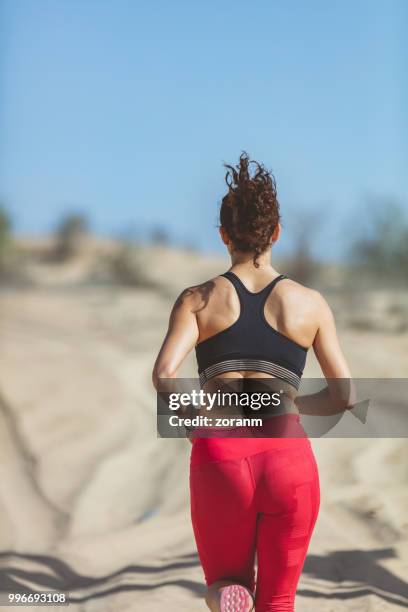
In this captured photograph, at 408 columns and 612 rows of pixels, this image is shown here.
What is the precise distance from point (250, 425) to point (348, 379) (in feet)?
1.26

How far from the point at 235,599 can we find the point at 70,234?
39306 mm

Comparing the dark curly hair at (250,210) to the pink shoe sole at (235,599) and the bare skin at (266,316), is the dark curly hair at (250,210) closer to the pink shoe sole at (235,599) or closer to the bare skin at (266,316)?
the bare skin at (266,316)

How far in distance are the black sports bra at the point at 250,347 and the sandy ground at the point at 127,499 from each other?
2.41 metres

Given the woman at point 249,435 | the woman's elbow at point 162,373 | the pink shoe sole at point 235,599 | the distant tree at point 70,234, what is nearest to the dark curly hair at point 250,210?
the woman at point 249,435

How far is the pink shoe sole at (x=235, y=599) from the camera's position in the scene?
9.61ft

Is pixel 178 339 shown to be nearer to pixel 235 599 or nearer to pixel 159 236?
pixel 235 599

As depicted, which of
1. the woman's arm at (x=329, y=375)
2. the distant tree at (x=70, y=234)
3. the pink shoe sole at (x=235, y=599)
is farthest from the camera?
the distant tree at (x=70, y=234)

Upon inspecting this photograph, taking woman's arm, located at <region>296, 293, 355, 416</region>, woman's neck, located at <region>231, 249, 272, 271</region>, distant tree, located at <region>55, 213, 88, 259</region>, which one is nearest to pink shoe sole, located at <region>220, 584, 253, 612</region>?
woman's arm, located at <region>296, 293, 355, 416</region>

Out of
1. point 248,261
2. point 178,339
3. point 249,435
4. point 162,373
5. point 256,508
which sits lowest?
point 256,508

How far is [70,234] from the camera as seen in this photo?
41562 millimetres

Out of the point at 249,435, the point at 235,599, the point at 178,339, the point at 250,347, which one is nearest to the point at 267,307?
the point at 250,347

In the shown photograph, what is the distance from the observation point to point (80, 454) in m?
9.38

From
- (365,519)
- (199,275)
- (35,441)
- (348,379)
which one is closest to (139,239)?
(199,275)

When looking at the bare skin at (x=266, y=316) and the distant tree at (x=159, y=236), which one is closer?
the bare skin at (x=266, y=316)
